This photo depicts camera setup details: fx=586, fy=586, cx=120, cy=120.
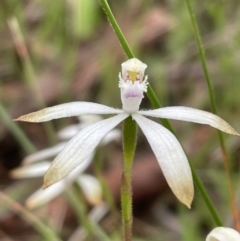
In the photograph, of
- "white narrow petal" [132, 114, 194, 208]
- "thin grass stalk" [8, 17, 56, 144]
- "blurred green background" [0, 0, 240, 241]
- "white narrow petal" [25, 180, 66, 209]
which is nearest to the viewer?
"white narrow petal" [132, 114, 194, 208]

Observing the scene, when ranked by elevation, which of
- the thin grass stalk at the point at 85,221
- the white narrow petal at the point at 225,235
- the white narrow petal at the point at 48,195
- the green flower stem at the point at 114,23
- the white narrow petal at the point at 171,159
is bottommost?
the thin grass stalk at the point at 85,221

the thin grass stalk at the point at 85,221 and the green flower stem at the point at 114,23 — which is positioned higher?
the green flower stem at the point at 114,23

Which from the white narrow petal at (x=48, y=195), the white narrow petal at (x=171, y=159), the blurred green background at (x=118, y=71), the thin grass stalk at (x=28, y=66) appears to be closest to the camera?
the white narrow petal at (x=171, y=159)

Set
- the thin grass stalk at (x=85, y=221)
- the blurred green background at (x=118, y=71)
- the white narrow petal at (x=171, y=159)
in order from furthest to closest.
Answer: the blurred green background at (x=118, y=71) → the thin grass stalk at (x=85, y=221) → the white narrow petal at (x=171, y=159)

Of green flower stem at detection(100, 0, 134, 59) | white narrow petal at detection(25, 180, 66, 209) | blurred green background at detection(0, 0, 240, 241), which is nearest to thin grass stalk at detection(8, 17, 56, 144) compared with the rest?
blurred green background at detection(0, 0, 240, 241)

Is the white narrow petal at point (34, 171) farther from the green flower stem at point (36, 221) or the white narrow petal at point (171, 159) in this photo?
the white narrow petal at point (171, 159)

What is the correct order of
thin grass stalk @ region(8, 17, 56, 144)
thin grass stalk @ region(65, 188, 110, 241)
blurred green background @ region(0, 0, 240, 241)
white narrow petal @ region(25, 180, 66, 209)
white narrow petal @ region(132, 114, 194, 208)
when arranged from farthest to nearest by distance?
1. blurred green background @ region(0, 0, 240, 241)
2. thin grass stalk @ region(8, 17, 56, 144)
3. white narrow petal @ region(25, 180, 66, 209)
4. thin grass stalk @ region(65, 188, 110, 241)
5. white narrow petal @ region(132, 114, 194, 208)

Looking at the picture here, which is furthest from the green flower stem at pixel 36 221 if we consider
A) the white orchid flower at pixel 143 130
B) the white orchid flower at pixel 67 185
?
the white orchid flower at pixel 143 130

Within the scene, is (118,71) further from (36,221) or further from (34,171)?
(36,221)

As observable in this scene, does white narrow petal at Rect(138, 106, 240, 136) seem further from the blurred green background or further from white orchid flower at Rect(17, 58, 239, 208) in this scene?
the blurred green background
